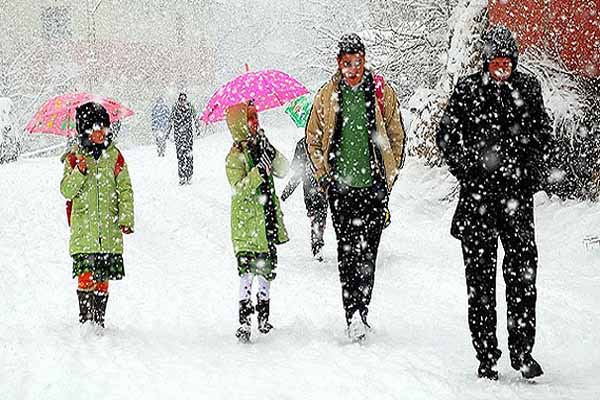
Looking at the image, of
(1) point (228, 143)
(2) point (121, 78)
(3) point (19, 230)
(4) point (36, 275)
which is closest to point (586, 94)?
(4) point (36, 275)

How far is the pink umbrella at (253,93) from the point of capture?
22.9 feet

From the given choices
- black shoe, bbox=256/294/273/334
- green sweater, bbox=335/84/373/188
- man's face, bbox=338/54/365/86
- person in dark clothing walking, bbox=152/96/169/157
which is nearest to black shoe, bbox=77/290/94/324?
black shoe, bbox=256/294/273/334

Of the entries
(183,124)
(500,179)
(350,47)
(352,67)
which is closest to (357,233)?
(352,67)

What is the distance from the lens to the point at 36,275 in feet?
30.0

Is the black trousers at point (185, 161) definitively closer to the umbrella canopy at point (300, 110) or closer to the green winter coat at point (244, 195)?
the umbrella canopy at point (300, 110)

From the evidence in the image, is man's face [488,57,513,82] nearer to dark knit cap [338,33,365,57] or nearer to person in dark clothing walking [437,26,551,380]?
person in dark clothing walking [437,26,551,380]

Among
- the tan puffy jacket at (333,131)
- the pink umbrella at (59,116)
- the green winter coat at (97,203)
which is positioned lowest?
the green winter coat at (97,203)

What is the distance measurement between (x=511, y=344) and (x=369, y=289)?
1441 mm

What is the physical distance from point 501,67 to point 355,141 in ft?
4.70

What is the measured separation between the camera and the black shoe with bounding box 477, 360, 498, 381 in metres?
4.70

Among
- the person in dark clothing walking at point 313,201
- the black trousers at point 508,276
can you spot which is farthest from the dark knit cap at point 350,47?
the person in dark clothing walking at point 313,201

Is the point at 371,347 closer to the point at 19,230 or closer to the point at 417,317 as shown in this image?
the point at 417,317

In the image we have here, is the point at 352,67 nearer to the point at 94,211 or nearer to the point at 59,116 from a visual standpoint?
the point at 94,211

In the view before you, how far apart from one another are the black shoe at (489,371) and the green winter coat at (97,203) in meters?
3.04
